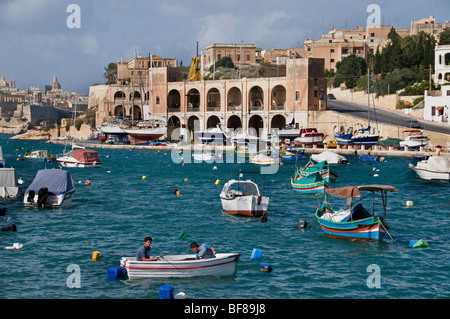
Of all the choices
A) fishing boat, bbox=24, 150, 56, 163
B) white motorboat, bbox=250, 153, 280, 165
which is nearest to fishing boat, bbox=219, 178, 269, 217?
white motorboat, bbox=250, 153, 280, 165

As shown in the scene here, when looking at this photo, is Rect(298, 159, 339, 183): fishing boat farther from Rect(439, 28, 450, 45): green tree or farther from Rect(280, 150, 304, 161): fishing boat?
Rect(439, 28, 450, 45): green tree

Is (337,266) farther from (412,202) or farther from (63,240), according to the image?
(412,202)

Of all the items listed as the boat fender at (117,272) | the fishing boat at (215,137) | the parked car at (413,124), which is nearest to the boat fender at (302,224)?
the boat fender at (117,272)

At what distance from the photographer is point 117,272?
2339cm

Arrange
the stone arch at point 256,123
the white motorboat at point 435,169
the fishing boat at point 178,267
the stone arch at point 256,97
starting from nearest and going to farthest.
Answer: the fishing boat at point 178,267 < the white motorboat at point 435,169 < the stone arch at point 256,97 < the stone arch at point 256,123

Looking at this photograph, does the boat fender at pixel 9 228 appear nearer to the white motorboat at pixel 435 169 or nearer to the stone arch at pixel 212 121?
the white motorboat at pixel 435 169

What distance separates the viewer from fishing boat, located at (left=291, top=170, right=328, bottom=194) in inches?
1779

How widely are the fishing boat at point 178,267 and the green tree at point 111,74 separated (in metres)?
118

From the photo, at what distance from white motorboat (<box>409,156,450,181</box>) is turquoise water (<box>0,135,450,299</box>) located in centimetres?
226

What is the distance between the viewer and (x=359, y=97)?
112m

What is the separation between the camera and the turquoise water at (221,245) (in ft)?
74.4

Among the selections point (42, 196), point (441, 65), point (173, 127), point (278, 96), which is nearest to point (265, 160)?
point (278, 96)
